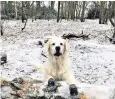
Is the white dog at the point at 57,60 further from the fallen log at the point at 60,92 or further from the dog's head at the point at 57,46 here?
the fallen log at the point at 60,92

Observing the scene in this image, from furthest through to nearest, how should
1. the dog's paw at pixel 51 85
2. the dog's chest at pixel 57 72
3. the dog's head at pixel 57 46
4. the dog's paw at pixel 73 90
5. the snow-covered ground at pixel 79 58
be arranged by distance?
1. the snow-covered ground at pixel 79 58
2. the dog's chest at pixel 57 72
3. the dog's head at pixel 57 46
4. the dog's paw at pixel 51 85
5. the dog's paw at pixel 73 90

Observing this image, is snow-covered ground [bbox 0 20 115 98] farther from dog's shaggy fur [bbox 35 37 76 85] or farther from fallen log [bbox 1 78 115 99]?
fallen log [bbox 1 78 115 99]

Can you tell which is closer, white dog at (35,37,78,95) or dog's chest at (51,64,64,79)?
white dog at (35,37,78,95)

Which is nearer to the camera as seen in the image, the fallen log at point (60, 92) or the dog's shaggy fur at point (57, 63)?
the fallen log at point (60, 92)

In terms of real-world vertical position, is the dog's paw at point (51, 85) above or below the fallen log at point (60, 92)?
above

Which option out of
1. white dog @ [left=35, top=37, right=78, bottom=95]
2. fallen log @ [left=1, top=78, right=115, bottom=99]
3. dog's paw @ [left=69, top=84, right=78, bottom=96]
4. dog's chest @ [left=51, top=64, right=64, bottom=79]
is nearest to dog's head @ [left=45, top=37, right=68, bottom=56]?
white dog @ [left=35, top=37, right=78, bottom=95]

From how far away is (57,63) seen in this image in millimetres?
6699

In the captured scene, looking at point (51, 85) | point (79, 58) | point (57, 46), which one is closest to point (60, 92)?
point (51, 85)

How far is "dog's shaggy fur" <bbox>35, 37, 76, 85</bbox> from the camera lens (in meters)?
6.52

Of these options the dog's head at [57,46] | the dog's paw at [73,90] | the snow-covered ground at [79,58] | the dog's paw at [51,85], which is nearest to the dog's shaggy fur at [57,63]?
the dog's head at [57,46]

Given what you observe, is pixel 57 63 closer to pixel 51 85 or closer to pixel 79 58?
pixel 51 85

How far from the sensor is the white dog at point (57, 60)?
255 inches

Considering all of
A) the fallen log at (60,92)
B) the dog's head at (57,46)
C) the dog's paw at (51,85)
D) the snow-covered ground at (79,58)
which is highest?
the dog's head at (57,46)

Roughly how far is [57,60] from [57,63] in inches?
2.4
